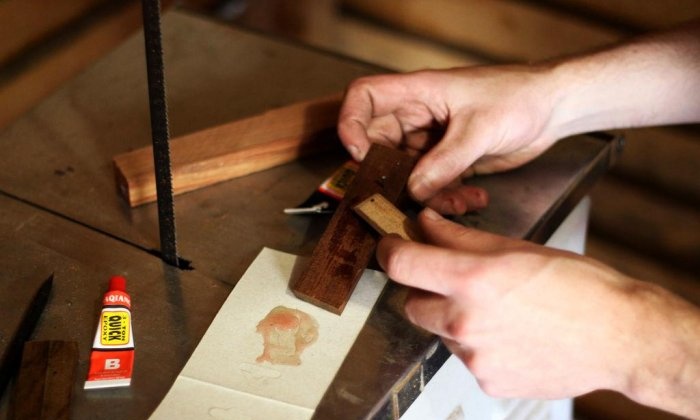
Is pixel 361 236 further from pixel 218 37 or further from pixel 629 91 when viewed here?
pixel 218 37

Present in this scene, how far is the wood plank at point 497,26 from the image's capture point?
207 cm

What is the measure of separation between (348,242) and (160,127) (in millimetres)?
246

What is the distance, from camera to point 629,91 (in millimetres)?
1169

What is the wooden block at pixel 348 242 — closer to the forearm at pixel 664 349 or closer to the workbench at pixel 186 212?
the workbench at pixel 186 212

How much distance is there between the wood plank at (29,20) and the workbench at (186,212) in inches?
22.9

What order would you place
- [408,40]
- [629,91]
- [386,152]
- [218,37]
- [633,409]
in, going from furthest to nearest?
[408,40], [633,409], [218,37], [629,91], [386,152]

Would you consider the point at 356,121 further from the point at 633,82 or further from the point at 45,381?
the point at 45,381

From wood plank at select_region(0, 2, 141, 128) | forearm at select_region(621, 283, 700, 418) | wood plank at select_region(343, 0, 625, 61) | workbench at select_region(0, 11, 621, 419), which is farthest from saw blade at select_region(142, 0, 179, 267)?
wood plank at select_region(343, 0, 625, 61)

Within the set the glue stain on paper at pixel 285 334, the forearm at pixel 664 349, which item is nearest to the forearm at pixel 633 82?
the forearm at pixel 664 349

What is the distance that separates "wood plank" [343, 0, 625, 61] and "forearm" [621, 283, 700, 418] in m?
1.29

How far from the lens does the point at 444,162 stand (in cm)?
102

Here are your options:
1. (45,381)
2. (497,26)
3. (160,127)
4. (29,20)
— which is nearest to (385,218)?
(160,127)

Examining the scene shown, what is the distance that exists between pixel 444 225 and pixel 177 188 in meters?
0.38

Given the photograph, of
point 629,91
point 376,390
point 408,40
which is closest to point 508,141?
point 629,91
